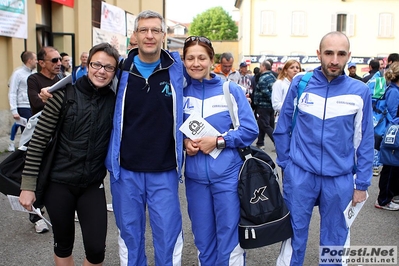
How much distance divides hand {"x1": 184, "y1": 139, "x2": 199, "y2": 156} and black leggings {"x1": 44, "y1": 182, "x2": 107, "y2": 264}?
0.71 meters

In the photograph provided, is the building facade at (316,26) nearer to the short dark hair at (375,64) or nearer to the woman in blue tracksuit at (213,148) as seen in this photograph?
the short dark hair at (375,64)

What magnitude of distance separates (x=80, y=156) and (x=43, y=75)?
2154 millimetres

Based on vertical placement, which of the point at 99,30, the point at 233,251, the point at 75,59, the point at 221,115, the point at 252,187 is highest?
the point at 99,30

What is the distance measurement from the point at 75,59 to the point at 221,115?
423 inches

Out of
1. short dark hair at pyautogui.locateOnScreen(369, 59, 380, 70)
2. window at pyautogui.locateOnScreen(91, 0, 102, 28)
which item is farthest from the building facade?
short dark hair at pyautogui.locateOnScreen(369, 59, 380, 70)

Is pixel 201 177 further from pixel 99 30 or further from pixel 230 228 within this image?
pixel 99 30

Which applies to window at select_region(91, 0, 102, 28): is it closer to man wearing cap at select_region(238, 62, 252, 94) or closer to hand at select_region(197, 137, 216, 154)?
man wearing cap at select_region(238, 62, 252, 94)

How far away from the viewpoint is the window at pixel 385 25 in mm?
39344

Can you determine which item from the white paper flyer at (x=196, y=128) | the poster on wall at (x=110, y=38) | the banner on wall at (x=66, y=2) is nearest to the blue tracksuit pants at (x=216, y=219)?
the white paper flyer at (x=196, y=128)

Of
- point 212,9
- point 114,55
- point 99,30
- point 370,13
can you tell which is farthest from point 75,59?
point 212,9

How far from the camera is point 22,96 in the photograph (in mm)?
7461

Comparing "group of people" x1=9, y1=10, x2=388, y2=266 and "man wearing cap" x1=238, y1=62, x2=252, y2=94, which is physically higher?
"man wearing cap" x1=238, y1=62, x2=252, y2=94

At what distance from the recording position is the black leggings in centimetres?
295

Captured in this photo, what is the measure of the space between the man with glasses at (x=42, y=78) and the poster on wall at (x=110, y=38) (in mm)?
9344
